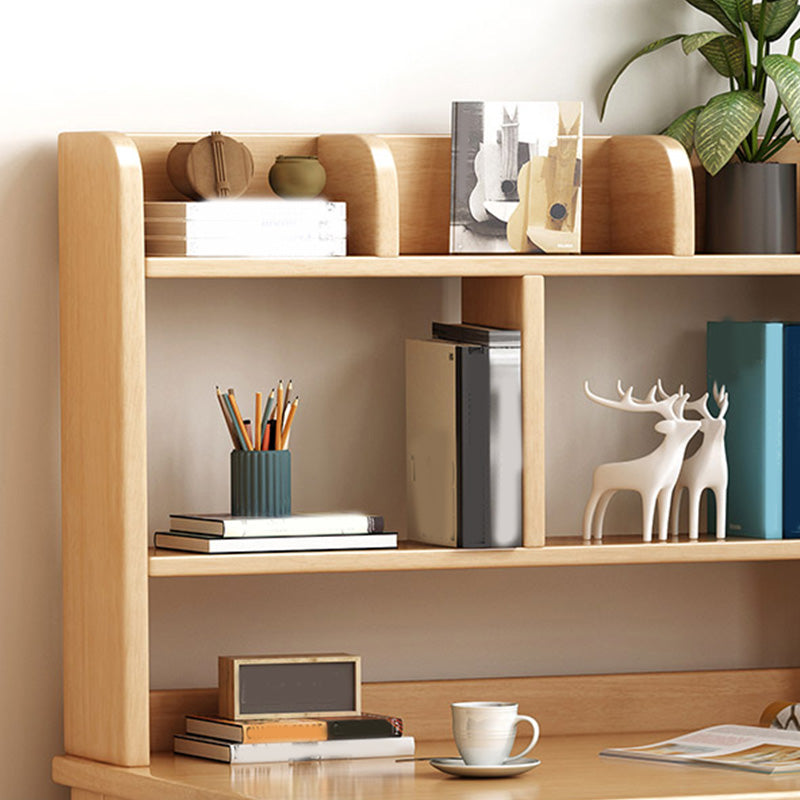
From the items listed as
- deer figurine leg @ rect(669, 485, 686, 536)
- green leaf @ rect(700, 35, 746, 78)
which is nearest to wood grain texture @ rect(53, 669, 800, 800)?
deer figurine leg @ rect(669, 485, 686, 536)

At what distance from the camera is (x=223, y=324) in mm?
2381

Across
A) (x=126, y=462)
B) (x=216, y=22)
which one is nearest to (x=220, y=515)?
(x=126, y=462)

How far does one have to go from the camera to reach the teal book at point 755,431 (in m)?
2.32

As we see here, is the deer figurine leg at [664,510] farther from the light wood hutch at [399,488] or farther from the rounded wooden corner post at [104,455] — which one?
the rounded wooden corner post at [104,455]

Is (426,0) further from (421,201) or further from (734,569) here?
(734,569)

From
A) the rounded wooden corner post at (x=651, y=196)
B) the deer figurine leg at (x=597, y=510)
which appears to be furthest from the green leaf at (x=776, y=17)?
the deer figurine leg at (x=597, y=510)

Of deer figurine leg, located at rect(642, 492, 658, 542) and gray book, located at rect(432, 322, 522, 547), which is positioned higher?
gray book, located at rect(432, 322, 522, 547)

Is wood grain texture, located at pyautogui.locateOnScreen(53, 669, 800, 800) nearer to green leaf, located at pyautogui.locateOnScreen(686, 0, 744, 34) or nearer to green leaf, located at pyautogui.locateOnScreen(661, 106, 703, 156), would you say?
green leaf, located at pyautogui.locateOnScreen(661, 106, 703, 156)

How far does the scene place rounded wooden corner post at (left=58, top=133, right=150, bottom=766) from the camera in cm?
205

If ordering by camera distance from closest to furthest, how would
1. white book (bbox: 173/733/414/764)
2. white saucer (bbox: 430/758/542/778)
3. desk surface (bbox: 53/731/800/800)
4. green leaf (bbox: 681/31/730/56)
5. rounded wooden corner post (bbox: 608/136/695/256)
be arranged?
desk surface (bbox: 53/731/800/800)
white saucer (bbox: 430/758/542/778)
white book (bbox: 173/733/414/764)
rounded wooden corner post (bbox: 608/136/695/256)
green leaf (bbox: 681/31/730/56)

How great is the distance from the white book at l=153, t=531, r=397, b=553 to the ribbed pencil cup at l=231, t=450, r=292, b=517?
0.16ft

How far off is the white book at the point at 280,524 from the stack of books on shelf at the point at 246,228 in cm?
33

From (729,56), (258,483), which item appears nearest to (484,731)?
(258,483)

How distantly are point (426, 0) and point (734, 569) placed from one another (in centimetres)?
96
